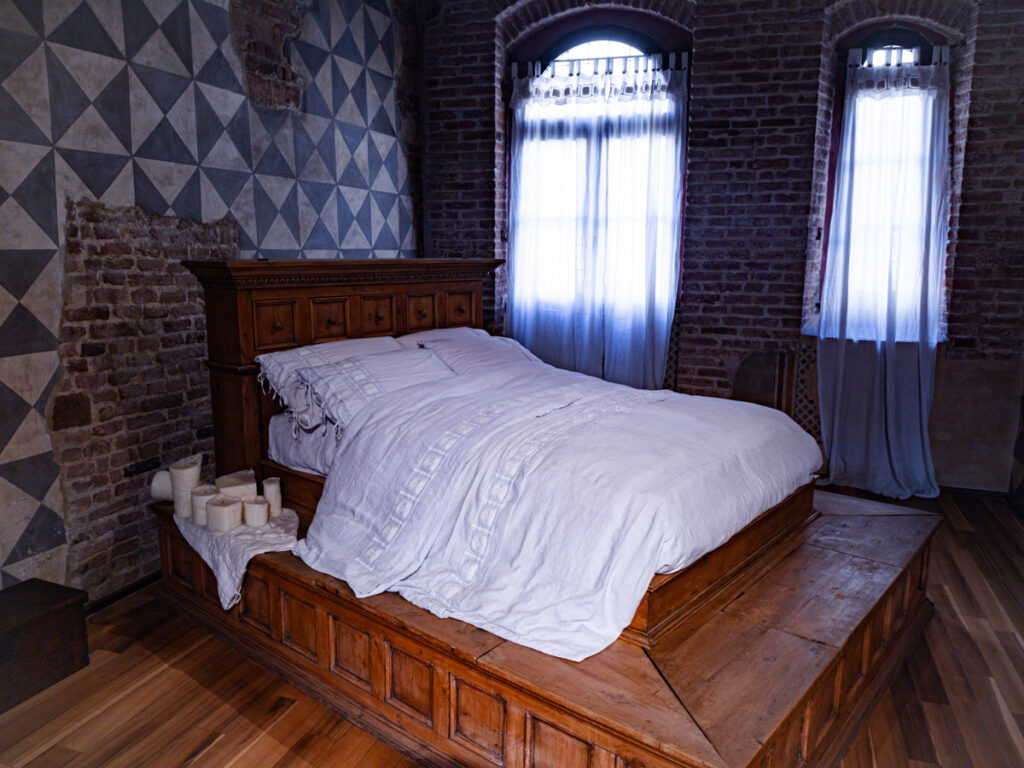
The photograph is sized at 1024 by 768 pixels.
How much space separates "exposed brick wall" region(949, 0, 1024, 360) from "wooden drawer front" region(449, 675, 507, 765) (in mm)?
3717

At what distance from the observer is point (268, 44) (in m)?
3.84

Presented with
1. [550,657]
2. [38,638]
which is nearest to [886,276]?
[550,657]

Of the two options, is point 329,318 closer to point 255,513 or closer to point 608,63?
point 255,513

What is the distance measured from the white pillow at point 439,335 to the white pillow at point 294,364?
357 millimetres

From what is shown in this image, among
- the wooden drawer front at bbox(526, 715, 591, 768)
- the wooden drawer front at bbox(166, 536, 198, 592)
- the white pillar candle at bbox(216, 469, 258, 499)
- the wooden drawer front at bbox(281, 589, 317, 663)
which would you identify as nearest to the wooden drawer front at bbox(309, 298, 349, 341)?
the white pillar candle at bbox(216, 469, 258, 499)

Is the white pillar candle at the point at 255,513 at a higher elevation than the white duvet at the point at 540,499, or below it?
below

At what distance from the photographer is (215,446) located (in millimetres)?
3396

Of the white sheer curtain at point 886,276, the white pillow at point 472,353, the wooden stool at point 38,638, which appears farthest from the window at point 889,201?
the wooden stool at point 38,638

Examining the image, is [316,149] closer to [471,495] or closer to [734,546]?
[471,495]

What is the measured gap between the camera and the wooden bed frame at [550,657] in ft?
6.35

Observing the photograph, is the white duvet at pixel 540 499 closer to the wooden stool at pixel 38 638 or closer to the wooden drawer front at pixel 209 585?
the wooden drawer front at pixel 209 585

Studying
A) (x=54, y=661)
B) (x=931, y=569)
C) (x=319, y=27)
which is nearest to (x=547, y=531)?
(x=54, y=661)

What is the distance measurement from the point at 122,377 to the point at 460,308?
6.01ft

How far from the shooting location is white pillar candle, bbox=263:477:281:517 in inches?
121
